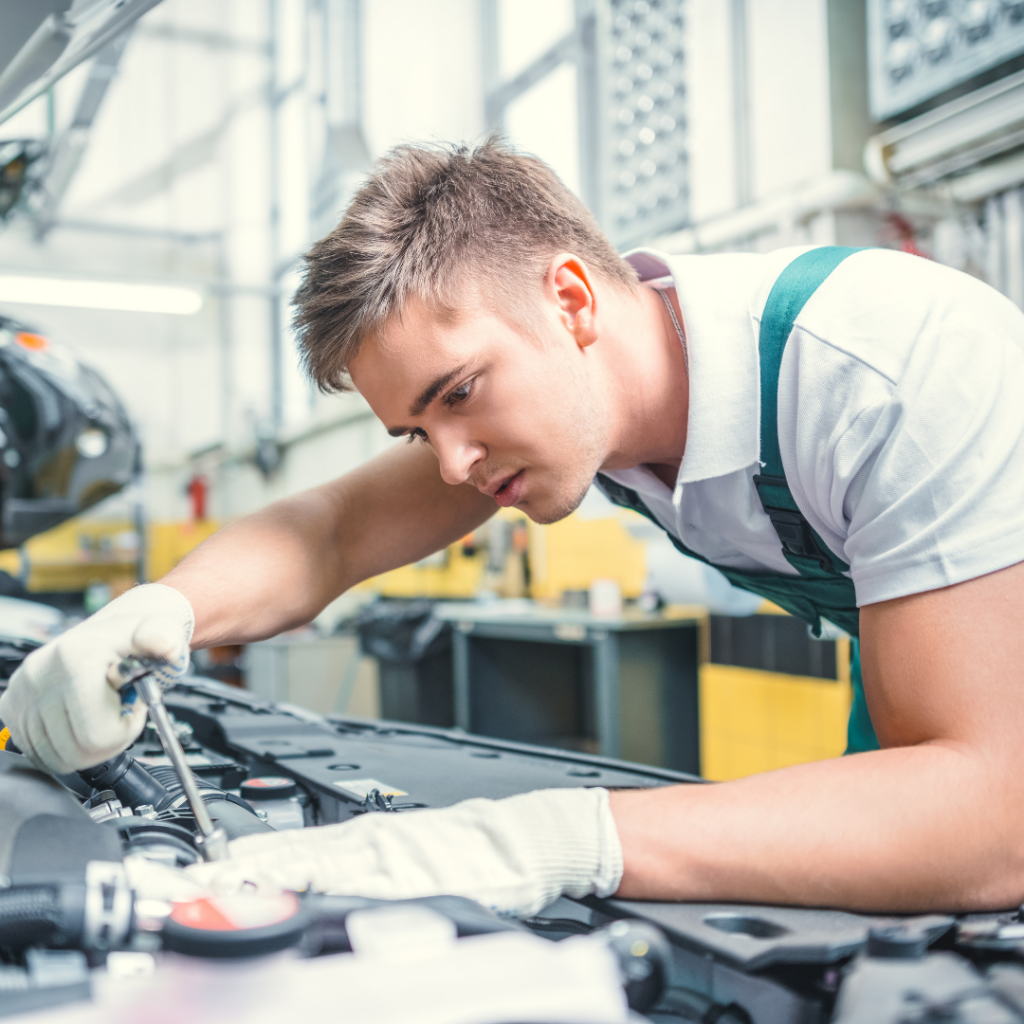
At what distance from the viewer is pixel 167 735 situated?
65cm

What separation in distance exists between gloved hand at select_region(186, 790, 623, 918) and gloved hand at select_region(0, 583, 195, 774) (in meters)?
0.22

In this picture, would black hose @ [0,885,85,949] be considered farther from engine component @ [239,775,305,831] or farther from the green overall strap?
the green overall strap

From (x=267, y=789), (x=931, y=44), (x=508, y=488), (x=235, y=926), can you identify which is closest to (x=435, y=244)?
(x=508, y=488)

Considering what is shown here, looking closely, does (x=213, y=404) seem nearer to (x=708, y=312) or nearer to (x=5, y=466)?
(x=5, y=466)

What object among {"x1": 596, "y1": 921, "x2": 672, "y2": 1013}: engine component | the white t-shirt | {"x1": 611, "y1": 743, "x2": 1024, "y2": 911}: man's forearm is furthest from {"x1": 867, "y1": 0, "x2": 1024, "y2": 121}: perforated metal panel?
{"x1": 596, "y1": 921, "x2": 672, "y2": 1013}: engine component

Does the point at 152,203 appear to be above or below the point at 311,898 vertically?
above

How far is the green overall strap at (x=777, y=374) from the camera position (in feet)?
2.65

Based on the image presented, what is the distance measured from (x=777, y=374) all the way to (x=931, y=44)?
94.4 inches

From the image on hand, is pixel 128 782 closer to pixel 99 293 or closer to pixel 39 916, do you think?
pixel 39 916

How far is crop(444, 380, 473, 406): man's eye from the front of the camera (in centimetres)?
84

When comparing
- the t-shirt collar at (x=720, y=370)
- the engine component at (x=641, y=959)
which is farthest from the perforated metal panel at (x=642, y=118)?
the engine component at (x=641, y=959)

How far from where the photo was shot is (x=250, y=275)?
8.15 m

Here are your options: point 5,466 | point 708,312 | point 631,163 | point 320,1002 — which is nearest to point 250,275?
point 631,163

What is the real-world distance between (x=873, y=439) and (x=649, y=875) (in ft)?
1.19
